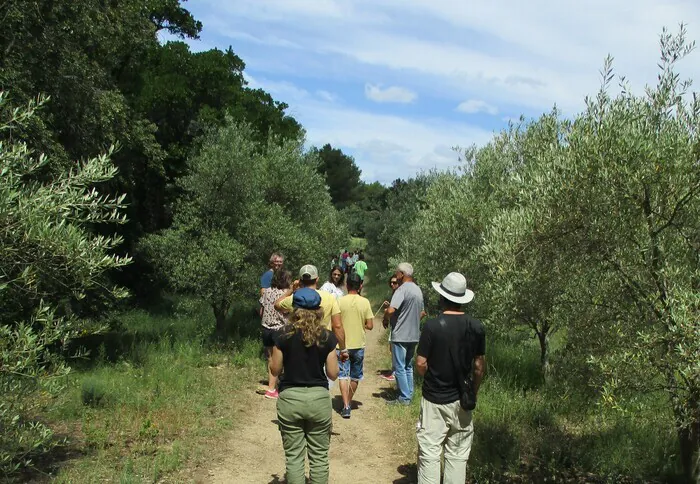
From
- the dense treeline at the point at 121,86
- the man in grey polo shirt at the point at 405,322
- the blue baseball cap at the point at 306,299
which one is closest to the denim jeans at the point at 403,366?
the man in grey polo shirt at the point at 405,322

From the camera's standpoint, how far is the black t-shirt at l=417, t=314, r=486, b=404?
17.0 feet

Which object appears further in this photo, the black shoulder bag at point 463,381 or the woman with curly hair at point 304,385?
the black shoulder bag at point 463,381

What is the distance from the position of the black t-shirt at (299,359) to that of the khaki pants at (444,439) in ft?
3.58

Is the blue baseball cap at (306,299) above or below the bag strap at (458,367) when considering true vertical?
above

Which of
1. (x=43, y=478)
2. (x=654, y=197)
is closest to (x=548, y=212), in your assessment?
(x=654, y=197)

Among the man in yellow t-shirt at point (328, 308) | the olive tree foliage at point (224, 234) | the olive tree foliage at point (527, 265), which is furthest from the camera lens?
the olive tree foliage at point (224, 234)

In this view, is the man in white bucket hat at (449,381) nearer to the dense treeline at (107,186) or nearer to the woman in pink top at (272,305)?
the dense treeline at (107,186)

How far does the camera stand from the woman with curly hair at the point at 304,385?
4992 mm

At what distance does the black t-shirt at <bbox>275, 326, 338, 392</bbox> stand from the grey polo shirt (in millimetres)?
3854

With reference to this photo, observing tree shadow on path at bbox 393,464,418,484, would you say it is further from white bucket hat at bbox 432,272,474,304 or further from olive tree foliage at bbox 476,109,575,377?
white bucket hat at bbox 432,272,474,304

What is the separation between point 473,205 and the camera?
506 inches

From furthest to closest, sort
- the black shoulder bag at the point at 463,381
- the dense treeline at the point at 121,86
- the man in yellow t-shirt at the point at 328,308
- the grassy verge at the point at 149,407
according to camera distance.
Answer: the dense treeline at the point at 121,86
the man in yellow t-shirt at the point at 328,308
the grassy verge at the point at 149,407
the black shoulder bag at the point at 463,381

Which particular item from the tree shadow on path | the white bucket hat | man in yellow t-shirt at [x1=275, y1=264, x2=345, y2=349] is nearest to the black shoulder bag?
the white bucket hat

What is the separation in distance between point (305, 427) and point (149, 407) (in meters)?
3.93
